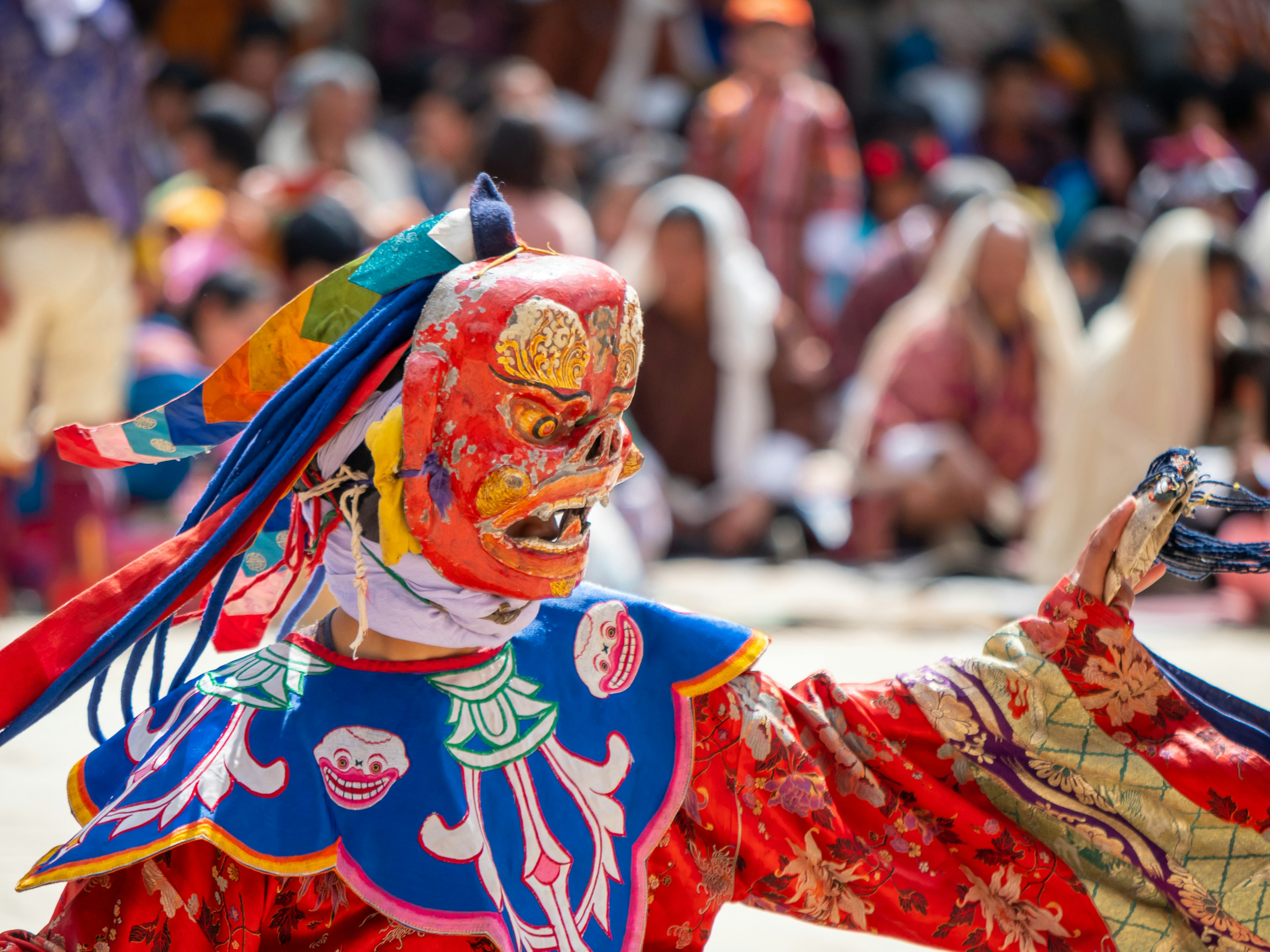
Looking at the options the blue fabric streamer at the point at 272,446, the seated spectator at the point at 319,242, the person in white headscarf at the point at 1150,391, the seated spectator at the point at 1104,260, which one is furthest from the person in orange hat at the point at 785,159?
the blue fabric streamer at the point at 272,446

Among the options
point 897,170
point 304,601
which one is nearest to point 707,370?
point 897,170

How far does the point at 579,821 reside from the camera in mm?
1771

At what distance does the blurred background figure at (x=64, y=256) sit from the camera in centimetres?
481

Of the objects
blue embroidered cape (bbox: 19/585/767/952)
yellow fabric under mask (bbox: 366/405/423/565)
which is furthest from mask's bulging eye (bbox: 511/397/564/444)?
blue embroidered cape (bbox: 19/585/767/952)

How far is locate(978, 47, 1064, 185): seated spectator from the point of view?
31.9 feet

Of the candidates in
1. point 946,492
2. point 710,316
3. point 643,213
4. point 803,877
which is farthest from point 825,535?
point 803,877

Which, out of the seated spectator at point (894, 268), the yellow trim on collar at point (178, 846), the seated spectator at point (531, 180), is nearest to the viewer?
the yellow trim on collar at point (178, 846)

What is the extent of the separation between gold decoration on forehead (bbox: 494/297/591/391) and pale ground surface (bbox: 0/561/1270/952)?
4.73 feet

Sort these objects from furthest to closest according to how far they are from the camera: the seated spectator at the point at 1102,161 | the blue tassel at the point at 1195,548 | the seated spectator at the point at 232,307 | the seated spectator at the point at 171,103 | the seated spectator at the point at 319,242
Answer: the seated spectator at the point at 1102,161 < the seated spectator at the point at 171,103 < the seated spectator at the point at 232,307 < the seated spectator at the point at 319,242 < the blue tassel at the point at 1195,548

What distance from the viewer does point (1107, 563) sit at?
1827 millimetres

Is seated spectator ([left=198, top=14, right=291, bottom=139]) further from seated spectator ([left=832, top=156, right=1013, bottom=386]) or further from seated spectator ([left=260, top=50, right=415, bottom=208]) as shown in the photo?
seated spectator ([left=832, top=156, right=1013, bottom=386])

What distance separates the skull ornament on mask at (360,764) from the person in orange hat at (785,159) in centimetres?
671

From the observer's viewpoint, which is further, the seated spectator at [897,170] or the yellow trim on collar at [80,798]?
the seated spectator at [897,170]

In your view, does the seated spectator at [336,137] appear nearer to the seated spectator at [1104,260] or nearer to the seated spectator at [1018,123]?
the seated spectator at [1104,260]
